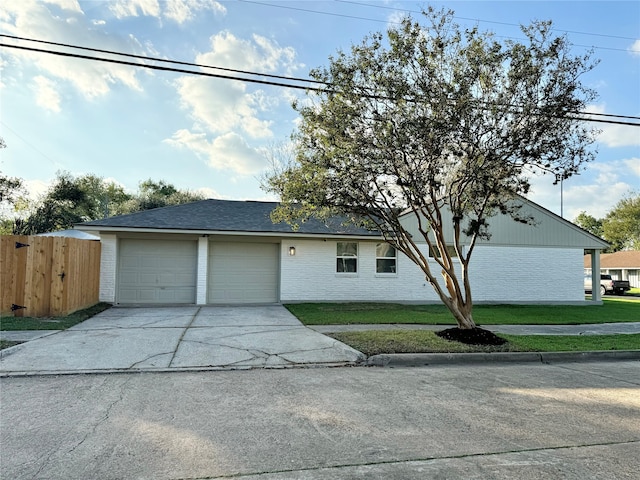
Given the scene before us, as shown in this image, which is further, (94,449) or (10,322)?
(10,322)

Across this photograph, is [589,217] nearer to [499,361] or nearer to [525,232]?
[525,232]

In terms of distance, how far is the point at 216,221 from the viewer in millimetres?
15188

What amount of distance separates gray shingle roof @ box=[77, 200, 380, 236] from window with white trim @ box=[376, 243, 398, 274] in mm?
1011

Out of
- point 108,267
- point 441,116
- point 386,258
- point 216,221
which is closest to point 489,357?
point 441,116

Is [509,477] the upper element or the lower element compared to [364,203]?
lower

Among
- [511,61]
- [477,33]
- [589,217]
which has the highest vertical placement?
[589,217]

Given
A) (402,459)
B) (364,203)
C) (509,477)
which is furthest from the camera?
(364,203)

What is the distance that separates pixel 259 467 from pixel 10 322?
9279 millimetres

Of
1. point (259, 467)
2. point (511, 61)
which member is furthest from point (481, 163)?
point (259, 467)

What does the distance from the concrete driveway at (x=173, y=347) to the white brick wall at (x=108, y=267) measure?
3028 mm

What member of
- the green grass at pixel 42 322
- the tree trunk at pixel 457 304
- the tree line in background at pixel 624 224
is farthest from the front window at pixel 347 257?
the tree line in background at pixel 624 224

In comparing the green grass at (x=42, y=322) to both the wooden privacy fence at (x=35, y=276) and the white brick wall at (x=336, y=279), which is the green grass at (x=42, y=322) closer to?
the wooden privacy fence at (x=35, y=276)

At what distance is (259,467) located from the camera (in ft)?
10.2

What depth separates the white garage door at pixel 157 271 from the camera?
14328 mm
